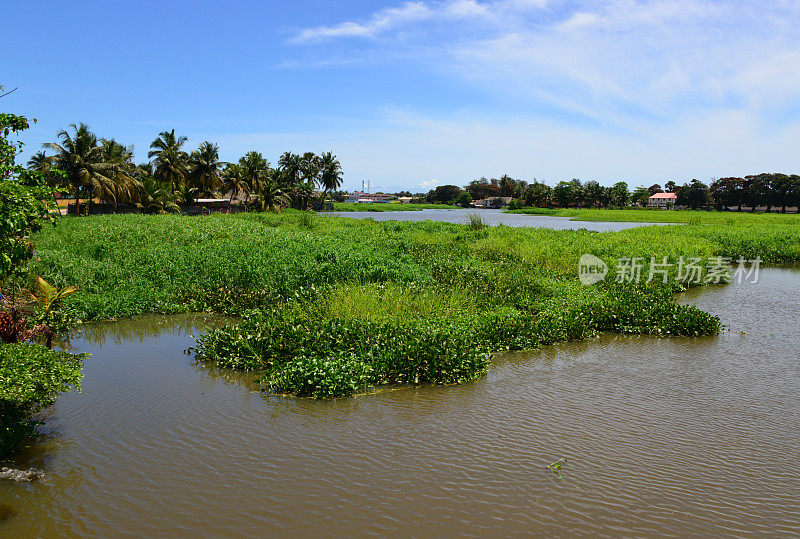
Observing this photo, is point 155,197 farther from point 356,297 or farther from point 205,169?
point 356,297

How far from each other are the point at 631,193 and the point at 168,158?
287ft

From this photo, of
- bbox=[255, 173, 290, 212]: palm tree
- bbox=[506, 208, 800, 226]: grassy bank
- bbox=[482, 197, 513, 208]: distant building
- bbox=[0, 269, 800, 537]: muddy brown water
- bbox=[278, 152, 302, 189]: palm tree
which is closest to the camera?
bbox=[0, 269, 800, 537]: muddy brown water

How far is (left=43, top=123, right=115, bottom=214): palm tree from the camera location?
3431 centimetres

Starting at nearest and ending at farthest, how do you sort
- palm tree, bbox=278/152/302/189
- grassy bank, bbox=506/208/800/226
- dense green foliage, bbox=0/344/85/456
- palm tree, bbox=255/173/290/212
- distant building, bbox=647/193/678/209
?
dense green foliage, bbox=0/344/85/456, grassy bank, bbox=506/208/800/226, palm tree, bbox=255/173/290/212, palm tree, bbox=278/152/302/189, distant building, bbox=647/193/678/209

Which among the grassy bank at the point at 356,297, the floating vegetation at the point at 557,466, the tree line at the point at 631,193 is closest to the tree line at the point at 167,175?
the grassy bank at the point at 356,297

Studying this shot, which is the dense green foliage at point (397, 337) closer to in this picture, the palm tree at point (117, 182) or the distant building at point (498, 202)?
the palm tree at point (117, 182)

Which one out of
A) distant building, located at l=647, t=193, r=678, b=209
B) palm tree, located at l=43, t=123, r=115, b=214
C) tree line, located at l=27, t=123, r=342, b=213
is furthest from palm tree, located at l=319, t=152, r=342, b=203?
distant building, located at l=647, t=193, r=678, b=209

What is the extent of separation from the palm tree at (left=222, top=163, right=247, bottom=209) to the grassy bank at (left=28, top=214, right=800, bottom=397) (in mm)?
32336

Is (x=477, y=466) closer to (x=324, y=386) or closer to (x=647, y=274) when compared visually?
(x=324, y=386)

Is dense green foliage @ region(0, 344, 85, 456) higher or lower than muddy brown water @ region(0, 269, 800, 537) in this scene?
higher

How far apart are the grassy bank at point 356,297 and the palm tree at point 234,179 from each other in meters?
32.3

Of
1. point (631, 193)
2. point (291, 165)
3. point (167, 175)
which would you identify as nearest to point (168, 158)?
point (167, 175)

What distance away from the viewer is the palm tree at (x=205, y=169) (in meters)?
47.5

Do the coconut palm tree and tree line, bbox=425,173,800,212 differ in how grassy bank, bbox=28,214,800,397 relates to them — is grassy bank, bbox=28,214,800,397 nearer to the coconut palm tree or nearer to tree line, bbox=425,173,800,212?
the coconut palm tree
